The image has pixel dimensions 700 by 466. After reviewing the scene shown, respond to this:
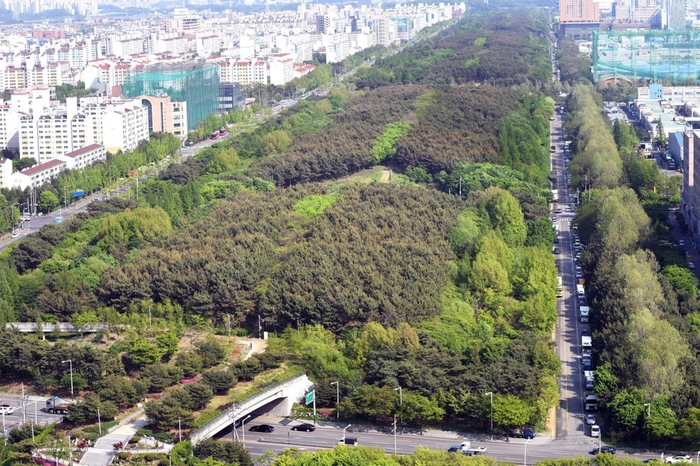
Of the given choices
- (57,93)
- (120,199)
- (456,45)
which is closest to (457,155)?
(120,199)

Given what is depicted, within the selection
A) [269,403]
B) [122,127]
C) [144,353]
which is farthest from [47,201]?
[269,403]

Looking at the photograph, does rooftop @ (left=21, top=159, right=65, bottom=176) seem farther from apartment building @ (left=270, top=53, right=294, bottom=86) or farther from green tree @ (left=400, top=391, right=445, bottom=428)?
apartment building @ (left=270, top=53, right=294, bottom=86)

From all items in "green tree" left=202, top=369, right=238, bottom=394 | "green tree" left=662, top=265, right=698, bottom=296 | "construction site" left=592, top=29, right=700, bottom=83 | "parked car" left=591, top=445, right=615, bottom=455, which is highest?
"construction site" left=592, top=29, right=700, bottom=83

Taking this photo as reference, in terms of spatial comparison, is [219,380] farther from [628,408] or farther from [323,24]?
[323,24]

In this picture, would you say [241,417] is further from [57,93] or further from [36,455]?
[57,93]

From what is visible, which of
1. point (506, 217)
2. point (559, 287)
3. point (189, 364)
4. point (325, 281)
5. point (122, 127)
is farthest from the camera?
point (122, 127)

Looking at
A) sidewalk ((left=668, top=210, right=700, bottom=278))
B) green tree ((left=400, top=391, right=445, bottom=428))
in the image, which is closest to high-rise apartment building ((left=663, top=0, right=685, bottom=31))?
sidewalk ((left=668, top=210, right=700, bottom=278))

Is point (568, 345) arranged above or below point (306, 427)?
above

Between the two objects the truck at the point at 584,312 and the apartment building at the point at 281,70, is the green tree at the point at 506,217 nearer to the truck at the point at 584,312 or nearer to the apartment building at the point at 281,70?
the truck at the point at 584,312
